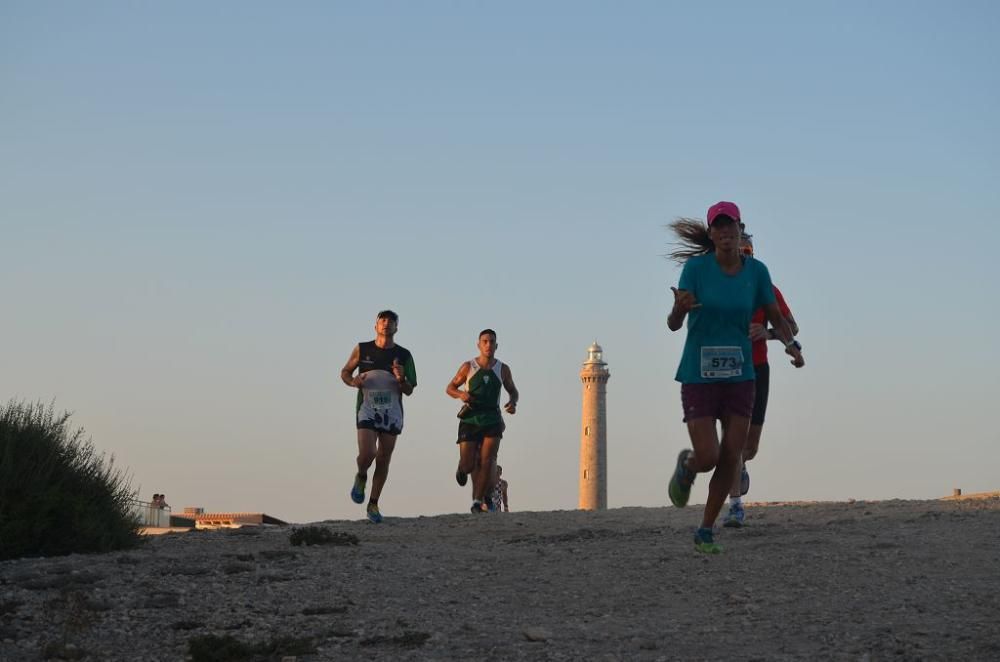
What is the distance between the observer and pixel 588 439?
69.2 meters

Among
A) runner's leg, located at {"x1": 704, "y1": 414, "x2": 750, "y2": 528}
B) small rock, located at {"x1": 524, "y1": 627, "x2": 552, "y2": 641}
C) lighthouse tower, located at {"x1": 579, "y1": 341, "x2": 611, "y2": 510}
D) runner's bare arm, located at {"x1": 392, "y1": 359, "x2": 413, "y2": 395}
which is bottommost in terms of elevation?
small rock, located at {"x1": 524, "y1": 627, "x2": 552, "y2": 641}

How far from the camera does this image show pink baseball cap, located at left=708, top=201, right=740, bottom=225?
8.79 metres

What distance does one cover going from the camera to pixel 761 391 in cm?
1080

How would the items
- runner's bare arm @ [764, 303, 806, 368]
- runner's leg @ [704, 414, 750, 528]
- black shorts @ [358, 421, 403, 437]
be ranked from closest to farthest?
runner's leg @ [704, 414, 750, 528] → runner's bare arm @ [764, 303, 806, 368] → black shorts @ [358, 421, 403, 437]

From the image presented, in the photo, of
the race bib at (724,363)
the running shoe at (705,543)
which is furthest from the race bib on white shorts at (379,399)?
A: the race bib at (724,363)

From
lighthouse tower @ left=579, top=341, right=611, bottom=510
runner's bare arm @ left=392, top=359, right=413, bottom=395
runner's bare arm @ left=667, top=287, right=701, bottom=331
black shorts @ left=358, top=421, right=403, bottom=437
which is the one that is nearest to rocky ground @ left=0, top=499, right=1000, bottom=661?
runner's bare arm @ left=667, top=287, right=701, bottom=331

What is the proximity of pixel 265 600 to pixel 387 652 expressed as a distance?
1.54 m

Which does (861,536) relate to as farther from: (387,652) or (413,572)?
(387,652)

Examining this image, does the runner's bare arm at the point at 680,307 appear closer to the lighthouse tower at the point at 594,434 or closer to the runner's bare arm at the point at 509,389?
the runner's bare arm at the point at 509,389

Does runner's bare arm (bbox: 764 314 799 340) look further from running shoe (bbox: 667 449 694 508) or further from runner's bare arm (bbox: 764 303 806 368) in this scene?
running shoe (bbox: 667 449 694 508)

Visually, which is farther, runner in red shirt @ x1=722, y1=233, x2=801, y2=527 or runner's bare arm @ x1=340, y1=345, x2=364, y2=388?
runner's bare arm @ x1=340, y1=345, x2=364, y2=388

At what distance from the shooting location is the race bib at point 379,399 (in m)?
14.3

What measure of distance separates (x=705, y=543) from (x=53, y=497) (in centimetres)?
503

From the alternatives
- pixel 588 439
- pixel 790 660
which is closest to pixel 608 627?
pixel 790 660
